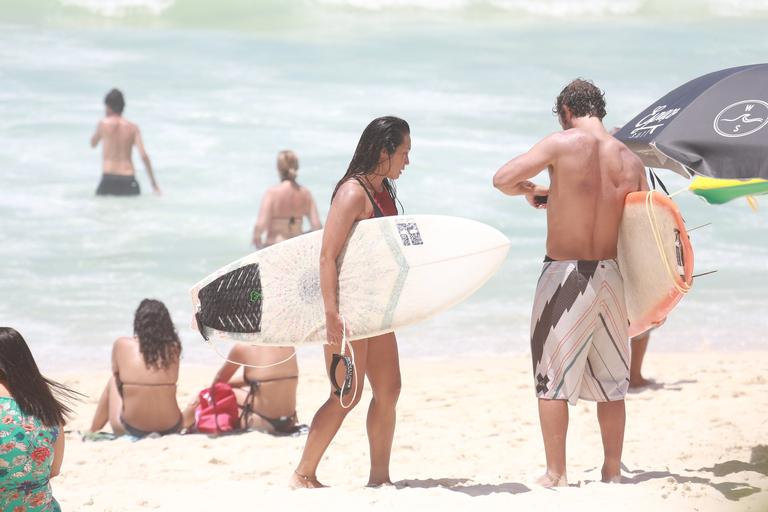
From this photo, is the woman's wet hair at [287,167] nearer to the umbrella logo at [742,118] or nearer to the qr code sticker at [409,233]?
the qr code sticker at [409,233]

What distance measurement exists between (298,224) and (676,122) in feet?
14.5

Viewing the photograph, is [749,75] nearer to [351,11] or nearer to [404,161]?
[404,161]

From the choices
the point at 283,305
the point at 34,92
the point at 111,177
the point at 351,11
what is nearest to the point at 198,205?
the point at 111,177

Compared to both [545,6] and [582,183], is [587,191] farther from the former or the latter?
[545,6]

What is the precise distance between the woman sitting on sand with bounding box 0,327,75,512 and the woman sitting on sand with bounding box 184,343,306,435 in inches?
95.8

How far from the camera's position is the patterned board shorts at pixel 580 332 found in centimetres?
404

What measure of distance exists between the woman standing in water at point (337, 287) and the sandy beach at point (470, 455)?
0.17 meters

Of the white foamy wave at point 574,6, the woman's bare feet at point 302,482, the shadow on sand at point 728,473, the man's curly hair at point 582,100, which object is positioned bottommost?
the shadow on sand at point 728,473

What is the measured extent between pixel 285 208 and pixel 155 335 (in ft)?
8.66

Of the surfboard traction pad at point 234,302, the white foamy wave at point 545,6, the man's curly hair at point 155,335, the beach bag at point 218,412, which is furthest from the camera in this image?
the white foamy wave at point 545,6

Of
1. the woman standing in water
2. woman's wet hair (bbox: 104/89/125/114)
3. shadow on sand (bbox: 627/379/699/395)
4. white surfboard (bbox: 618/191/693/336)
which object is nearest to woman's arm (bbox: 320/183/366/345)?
the woman standing in water

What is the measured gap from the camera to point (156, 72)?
72.8 ft

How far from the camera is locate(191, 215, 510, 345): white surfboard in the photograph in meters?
4.06

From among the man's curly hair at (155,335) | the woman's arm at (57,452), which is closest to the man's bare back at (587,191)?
the woman's arm at (57,452)
